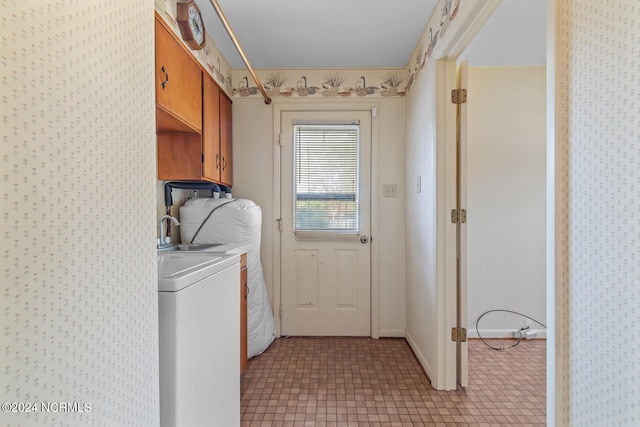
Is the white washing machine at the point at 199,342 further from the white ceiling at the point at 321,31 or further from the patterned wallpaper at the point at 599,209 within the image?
the white ceiling at the point at 321,31

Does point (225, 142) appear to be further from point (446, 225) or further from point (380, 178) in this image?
point (446, 225)

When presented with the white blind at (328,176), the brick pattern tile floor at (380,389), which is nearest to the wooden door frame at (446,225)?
the brick pattern tile floor at (380,389)

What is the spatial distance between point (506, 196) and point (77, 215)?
120 inches

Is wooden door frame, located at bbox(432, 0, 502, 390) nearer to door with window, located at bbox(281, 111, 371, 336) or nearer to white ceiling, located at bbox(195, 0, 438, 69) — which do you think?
white ceiling, located at bbox(195, 0, 438, 69)

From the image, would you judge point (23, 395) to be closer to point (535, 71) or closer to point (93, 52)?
point (93, 52)

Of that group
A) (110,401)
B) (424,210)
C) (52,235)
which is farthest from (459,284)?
(52,235)

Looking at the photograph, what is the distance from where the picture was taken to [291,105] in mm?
2902

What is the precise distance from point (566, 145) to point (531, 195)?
217 centimetres

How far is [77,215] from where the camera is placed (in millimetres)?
550

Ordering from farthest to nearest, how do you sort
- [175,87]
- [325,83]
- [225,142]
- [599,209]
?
[325,83] < [225,142] < [175,87] < [599,209]

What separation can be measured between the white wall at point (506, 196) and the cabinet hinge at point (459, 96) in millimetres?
871

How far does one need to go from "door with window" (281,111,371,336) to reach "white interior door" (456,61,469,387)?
3.20ft

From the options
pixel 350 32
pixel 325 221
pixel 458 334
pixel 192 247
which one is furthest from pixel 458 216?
pixel 192 247

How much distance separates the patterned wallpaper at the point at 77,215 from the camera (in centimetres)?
44
